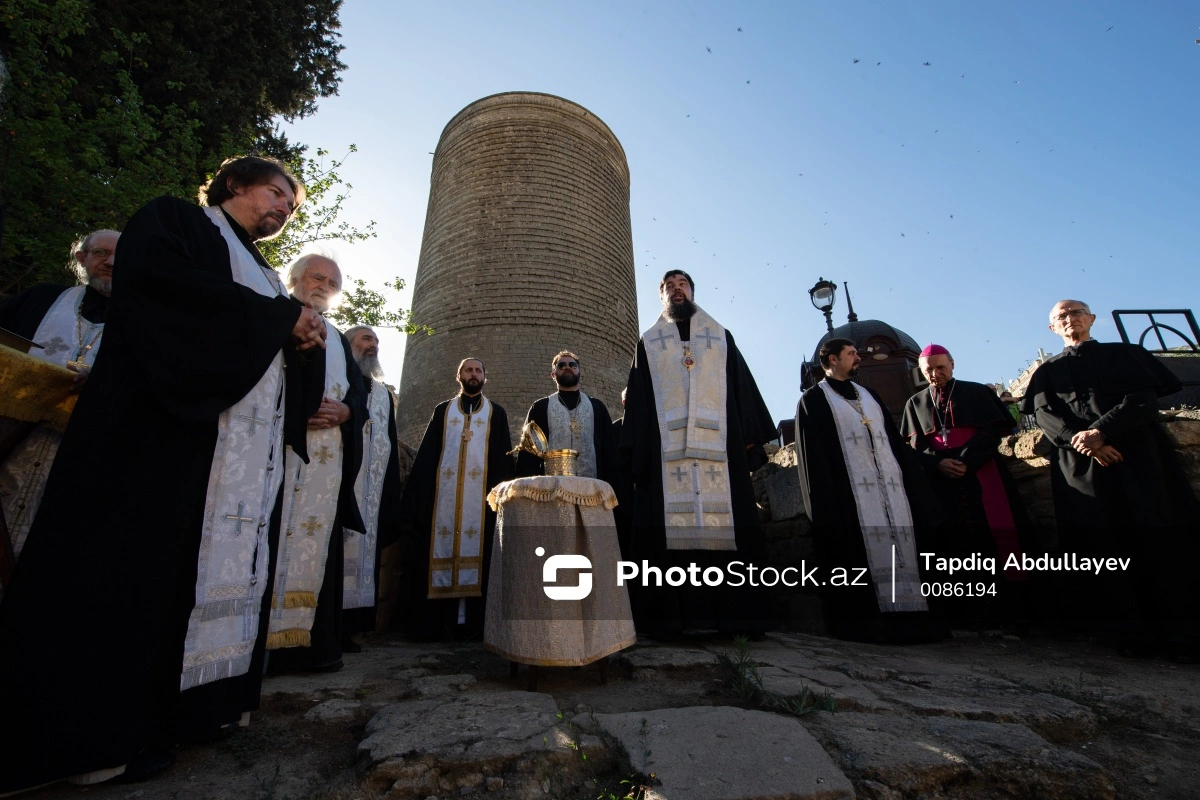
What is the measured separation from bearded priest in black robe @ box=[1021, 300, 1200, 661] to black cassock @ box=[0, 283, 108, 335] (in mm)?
5248

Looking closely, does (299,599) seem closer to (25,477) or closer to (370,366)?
(25,477)

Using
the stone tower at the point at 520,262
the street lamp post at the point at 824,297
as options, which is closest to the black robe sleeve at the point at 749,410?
the street lamp post at the point at 824,297

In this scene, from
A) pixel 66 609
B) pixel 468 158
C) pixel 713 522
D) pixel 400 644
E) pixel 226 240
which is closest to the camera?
pixel 66 609

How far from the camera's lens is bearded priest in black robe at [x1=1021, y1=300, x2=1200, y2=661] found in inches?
129

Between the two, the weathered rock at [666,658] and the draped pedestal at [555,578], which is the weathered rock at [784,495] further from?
the draped pedestal at [555,578]

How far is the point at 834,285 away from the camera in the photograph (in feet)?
28.5

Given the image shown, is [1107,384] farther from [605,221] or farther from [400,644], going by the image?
[605,221]

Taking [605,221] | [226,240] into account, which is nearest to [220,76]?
[605,221]

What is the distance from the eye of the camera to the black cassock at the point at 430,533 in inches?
169

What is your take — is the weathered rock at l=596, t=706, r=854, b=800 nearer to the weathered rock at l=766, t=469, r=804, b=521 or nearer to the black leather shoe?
the black leather shoe

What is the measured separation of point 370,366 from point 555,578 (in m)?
2.95

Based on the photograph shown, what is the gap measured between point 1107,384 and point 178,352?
4.67 metres

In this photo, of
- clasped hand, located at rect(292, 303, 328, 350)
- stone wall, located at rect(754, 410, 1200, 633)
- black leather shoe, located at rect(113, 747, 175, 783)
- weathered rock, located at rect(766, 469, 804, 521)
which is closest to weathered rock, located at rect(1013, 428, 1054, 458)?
stone wall, located at rect(754, 410, 1200, 633)

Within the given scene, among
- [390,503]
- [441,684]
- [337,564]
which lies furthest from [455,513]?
[441,684]
